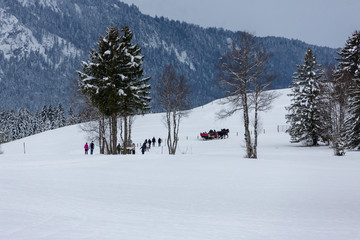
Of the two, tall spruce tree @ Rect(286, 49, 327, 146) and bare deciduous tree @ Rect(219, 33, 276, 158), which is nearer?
bare deciduous tree @ Rect(219, 33, 276, 158)

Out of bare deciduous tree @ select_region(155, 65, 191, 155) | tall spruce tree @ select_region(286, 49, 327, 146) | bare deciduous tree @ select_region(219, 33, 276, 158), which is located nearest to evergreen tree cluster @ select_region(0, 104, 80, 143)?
bare deciduous tree @ select_region(155, 65, 191, 155)

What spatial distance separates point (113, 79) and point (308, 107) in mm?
23089

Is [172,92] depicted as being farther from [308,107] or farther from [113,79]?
[308,107]

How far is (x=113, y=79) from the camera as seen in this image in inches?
1073

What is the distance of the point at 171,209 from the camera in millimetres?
8367

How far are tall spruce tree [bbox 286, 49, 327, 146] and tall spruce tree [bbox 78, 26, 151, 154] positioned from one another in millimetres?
19656

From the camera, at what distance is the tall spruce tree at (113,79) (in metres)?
26.9

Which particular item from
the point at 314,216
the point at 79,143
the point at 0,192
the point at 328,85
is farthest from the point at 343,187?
the point at 79,143

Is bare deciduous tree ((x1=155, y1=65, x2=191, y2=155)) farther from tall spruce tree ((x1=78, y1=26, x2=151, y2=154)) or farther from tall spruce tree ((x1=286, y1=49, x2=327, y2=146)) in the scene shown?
tall spruce tree ((x1=286, y1=49, x2=327, y2=146))

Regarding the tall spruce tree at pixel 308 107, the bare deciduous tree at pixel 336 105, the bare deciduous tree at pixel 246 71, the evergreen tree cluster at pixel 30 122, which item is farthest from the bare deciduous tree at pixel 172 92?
the evergreen tree cluster at pixel 30 122

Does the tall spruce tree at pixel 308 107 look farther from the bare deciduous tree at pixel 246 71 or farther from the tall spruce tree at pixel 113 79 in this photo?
the tall spruce tree at pixel 113 79

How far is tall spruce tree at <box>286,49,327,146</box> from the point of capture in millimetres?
35594

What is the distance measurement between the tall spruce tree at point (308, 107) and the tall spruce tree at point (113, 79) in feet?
64.5

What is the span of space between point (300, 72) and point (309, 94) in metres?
3.32
